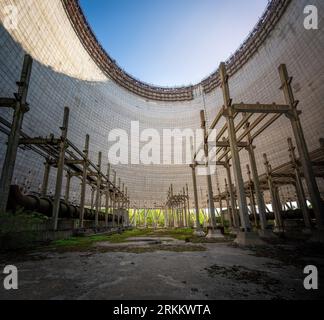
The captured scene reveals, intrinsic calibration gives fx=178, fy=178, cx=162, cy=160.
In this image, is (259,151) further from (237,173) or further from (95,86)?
(95,86)

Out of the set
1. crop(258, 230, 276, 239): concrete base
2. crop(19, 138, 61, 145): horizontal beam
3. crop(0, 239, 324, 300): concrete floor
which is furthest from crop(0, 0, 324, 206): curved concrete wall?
crop(258, 230, 276, 239): concrete base

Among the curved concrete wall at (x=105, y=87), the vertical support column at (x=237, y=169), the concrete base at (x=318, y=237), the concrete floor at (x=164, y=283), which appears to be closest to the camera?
the concrete floor at (x=164, y=283)

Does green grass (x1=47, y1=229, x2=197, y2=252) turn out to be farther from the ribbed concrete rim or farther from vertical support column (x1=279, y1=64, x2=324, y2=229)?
the ribbed concrete rim

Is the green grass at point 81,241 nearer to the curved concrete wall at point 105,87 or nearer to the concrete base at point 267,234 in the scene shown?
the concrete base at point 267,234

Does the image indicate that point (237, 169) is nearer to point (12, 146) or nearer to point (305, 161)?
point (305, 161)

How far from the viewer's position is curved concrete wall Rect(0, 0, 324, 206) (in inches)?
860

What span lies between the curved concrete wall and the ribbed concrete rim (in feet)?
5.80

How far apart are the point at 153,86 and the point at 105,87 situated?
65.3 ft

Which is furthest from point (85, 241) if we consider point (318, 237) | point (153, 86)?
point (153, 86)

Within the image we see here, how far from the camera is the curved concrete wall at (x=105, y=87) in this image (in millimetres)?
21844

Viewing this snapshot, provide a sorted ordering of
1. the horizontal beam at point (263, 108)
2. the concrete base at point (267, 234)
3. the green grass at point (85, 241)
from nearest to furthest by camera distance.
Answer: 1. the green grass at point (85, 241)
2. the horizontal beam at point (263, 108)
3. the concrete base at point (267, 234)

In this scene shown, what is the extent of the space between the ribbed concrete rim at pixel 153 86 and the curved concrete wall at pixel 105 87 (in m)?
1.77

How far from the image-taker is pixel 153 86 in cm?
5988

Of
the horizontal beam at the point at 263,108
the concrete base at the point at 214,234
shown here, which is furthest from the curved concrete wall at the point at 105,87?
the horizontal beam at the point at 263,108
